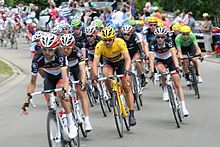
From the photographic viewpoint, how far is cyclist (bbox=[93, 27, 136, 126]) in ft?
39.6

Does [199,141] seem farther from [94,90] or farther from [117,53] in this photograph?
[94,90]

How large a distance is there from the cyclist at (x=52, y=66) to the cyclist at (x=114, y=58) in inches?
62.5

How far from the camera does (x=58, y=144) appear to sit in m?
9.64

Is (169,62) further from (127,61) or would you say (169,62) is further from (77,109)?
(77,109)

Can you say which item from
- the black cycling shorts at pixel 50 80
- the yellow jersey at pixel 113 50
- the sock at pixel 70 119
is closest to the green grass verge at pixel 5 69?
the yellow jersey at pixel 113 50

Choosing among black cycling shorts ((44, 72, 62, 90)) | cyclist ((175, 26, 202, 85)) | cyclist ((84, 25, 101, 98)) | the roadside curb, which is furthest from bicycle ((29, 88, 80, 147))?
the roadside curb

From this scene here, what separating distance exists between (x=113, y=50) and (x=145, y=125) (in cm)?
174

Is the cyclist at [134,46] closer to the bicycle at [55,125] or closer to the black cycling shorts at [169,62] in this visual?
the black cycling shorts at [169,62]

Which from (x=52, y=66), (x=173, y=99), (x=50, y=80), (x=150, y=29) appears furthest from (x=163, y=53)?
(x=150, y=29)

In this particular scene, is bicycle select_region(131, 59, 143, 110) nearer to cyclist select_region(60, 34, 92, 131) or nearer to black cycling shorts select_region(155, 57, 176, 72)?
black cycling shorts select_region(155, 57, 176, 72)

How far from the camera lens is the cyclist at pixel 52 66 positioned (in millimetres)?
9820

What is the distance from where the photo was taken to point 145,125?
43.1ft

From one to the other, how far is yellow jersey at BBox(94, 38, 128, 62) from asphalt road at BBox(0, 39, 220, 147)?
4.67ft

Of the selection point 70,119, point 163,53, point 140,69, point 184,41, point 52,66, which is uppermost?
point 52,66
